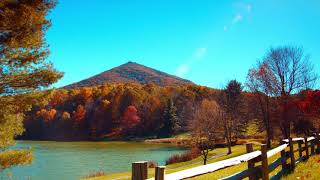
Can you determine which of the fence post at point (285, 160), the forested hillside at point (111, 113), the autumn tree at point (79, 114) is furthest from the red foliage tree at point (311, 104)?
the autumn tree at point (79, 114)

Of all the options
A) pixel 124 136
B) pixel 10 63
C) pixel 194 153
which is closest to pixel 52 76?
pixel 10 63

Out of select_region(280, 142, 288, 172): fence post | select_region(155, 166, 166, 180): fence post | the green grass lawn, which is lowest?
the green grass lawn

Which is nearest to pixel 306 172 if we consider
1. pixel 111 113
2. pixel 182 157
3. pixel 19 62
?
pixel 19 62

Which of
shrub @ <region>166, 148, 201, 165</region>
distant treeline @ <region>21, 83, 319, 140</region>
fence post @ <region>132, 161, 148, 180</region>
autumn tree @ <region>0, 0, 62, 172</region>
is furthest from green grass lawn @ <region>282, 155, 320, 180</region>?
distant treeline @ <region>21, 83, 319, 140</region>

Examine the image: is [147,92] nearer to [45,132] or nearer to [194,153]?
[45,132]

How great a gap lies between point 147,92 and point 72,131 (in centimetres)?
2945

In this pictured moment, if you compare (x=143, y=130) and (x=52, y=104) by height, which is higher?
(x=52, y=104)

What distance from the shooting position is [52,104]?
133 metres

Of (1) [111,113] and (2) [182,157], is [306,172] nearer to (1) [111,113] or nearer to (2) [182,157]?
(2) [182,157]

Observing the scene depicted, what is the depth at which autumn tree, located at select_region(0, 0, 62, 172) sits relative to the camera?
14266 millimetres

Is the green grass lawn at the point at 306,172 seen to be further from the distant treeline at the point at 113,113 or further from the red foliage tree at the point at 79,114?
the red foliage tree at the point at 79,114

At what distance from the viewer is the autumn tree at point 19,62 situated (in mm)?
14266

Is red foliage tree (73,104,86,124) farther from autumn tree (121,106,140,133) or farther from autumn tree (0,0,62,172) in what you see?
autumn tree (0,0,62,172)

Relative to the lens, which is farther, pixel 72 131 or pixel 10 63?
pixel 72 131
